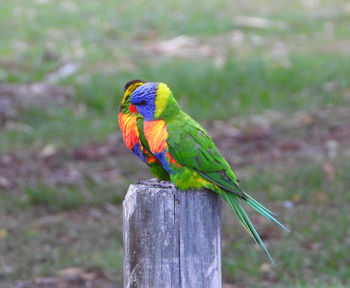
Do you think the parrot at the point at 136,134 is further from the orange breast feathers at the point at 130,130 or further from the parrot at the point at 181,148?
the parrot at the point at 181,148

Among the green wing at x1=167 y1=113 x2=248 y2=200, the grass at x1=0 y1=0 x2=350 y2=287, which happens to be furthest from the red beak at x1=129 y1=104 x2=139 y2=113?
the grass at x1=0 y1=0 x2=350 y2=287

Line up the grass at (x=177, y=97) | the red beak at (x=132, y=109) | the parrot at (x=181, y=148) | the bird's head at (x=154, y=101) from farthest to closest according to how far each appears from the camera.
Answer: the grass at (x=177, y=97) → the red beak at (x=132, y=109) → the bird's head at (x=154, y=101) → the parrot at (x=181, y=148)

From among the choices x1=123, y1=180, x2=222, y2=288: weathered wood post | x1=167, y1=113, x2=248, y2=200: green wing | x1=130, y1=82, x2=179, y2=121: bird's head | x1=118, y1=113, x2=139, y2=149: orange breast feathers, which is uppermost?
x1=130, y1=82, x2=179, y2=121: bird's head

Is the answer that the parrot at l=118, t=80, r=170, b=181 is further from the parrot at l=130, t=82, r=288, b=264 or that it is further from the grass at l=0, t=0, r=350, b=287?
the grass at l=0, t=0, r=350, b=287

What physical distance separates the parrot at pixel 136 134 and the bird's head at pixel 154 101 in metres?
0.25

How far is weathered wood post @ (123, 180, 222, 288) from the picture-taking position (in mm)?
2488

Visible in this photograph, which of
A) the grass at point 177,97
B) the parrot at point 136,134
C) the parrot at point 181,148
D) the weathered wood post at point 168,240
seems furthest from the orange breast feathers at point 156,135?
the grass at point 177,97

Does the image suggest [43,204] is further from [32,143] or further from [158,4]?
[158,4]

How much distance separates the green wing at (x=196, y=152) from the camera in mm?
2866

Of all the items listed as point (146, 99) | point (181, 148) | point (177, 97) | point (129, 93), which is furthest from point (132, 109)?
point (177, 97)

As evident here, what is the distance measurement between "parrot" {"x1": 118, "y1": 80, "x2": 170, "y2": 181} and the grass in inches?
68.2

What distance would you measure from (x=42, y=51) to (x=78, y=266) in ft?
19.7

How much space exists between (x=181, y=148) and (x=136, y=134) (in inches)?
19.0

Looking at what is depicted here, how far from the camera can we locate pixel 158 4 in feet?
Result: 43.3
